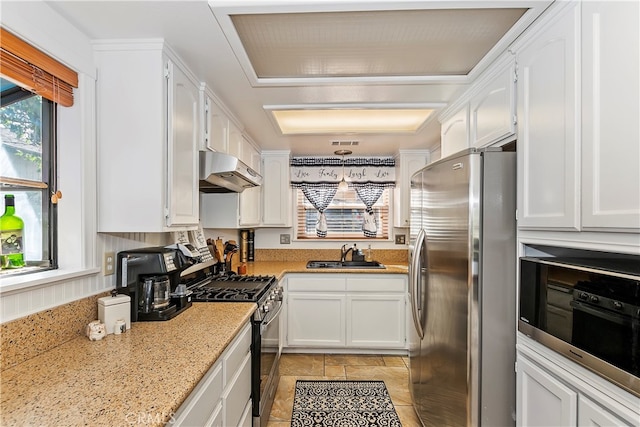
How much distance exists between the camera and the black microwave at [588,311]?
934 millimetres

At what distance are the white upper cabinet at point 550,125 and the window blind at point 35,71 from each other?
1978 millimetres

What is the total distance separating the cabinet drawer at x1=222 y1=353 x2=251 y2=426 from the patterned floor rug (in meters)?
0.69

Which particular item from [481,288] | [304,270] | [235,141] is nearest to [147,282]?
[235,141]

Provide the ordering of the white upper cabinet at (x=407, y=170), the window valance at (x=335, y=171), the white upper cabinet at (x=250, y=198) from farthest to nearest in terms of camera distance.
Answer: the window valance at (x=335, y=171)
the white upper cabinet at (x=407, y=170)
the white upper cabinet at (x=250, y=198)

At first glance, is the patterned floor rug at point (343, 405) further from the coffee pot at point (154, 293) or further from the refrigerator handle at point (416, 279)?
the coffee pot at point (154, 293)

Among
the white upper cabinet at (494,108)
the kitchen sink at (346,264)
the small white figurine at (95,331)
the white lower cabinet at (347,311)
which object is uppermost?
the white upper cabinet at (494,108)

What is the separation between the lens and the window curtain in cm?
411

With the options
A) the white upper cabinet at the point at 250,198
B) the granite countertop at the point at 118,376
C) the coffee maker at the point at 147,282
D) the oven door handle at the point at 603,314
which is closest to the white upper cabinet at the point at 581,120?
the oven door handle at the point at 603,314

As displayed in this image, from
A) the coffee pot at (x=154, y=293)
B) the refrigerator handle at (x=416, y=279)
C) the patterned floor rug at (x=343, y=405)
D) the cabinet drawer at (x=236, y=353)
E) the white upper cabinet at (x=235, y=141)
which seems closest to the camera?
the cabinet drawer at (x=236, y=353)

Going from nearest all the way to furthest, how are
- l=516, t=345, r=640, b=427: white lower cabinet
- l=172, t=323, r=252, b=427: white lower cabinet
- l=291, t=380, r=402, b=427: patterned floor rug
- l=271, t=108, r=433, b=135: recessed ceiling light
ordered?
1. l=516, t=345, r=640, b=427: white lower cabinet
2. l=172, t=323, r=252, b=427: white lower cabinet
3. l=291, t=380, r=402, b=427: patterned floor rug
4. l=271, t=108, r=433, b=135: recessed ceiling light

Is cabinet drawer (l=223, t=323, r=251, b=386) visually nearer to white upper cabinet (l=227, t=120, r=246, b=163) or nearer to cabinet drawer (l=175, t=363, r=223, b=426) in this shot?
cabinet drawer (l=175, t=363, r=223, b=426)

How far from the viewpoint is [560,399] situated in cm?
120

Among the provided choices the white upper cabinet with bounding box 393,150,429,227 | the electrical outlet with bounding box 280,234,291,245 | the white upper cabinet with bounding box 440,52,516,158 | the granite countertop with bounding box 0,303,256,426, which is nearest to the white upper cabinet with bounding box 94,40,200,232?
the granite countertop with bounding box 0,303,256,426

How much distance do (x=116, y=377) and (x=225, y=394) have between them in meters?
0.52
